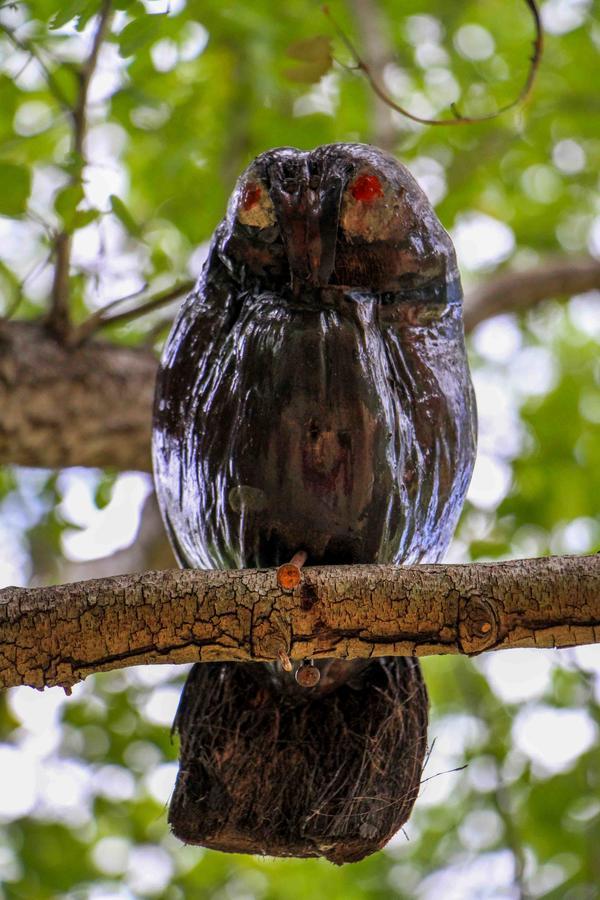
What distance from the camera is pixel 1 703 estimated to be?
218cm

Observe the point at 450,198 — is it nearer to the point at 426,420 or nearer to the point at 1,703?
the point at 1,703

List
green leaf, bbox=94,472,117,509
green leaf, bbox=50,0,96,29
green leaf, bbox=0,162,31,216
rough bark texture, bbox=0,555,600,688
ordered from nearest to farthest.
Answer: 1. rough bark texture, bbox=0,555,600,688
2. green leaf, bbox=50,0,96,29
3. green leaf, bbox=0,162,31,216
4. green leaf, bbox=94,472,117,509

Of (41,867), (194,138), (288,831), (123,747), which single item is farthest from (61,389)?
(288,831)

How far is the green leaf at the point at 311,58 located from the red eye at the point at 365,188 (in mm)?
513

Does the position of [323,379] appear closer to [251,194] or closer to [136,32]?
[251,194]

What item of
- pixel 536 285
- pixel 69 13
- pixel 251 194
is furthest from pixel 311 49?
pixel 536 285

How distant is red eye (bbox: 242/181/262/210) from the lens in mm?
1000

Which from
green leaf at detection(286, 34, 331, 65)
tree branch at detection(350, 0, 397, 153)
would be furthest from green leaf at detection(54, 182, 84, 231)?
tree branch at detection(350, 0, 397, 153)

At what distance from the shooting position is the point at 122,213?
1548mm

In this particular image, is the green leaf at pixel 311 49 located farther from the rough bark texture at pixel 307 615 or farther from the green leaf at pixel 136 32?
the rough bark texture at pixel 307 615

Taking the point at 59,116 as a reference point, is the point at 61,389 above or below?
below

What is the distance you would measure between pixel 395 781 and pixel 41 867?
138 centimetres

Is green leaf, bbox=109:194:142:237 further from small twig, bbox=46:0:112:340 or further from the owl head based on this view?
the owl head

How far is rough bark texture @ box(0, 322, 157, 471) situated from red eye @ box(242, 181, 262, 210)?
956 mm
